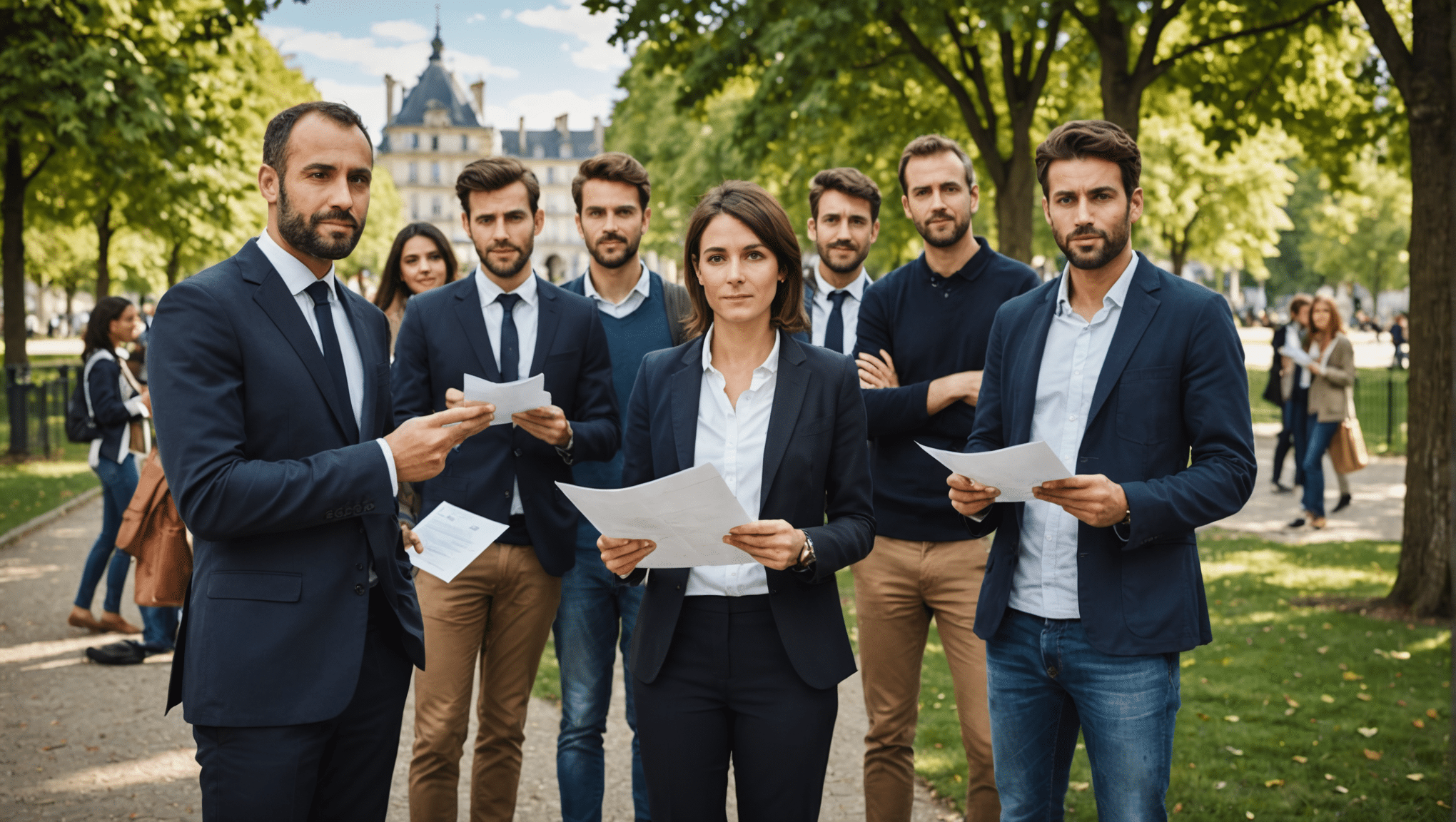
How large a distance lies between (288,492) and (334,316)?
63 cm

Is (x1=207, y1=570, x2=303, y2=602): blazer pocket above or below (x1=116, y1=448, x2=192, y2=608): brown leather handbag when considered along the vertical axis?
above

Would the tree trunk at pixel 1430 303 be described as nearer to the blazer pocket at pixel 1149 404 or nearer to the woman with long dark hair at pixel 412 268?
the blazer pocket at pixel 1149 404

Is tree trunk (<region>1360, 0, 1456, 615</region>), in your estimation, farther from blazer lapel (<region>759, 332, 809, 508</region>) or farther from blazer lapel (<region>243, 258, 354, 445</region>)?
blazer lapel (<region>243, 258, 354, 445</region>)

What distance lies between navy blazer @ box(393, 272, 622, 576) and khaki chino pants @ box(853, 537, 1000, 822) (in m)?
1.21

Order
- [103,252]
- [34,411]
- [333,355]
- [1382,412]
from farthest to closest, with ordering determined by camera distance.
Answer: [103,252]
[1382,412]
[34,411]
[333,355]

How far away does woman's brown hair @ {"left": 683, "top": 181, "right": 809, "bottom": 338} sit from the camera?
306cm

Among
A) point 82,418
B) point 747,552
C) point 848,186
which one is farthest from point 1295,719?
point 82,418

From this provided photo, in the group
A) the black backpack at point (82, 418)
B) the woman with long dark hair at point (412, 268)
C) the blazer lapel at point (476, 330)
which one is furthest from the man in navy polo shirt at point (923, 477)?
the black backpack at point (82, 418)

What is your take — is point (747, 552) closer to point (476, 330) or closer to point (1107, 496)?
point (1107, 496)

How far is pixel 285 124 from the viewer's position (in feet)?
9.48

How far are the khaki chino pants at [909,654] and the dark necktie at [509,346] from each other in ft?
5.19

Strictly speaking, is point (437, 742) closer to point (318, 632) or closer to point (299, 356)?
point (318, 632)

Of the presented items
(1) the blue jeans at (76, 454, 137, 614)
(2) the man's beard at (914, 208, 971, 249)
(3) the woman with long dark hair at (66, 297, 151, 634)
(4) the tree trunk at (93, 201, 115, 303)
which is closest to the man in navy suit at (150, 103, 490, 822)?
(2) the man's beard at (914, 208, 971, 249)

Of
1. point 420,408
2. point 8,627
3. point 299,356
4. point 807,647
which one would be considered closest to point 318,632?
point 299,356
